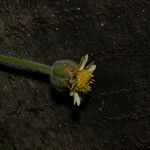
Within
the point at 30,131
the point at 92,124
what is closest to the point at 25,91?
the point at 30,131

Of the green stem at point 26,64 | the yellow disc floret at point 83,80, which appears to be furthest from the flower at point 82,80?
the green stem at point 26,64

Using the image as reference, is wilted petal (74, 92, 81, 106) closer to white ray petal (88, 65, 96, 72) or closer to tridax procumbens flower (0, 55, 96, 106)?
tridax procumbens flower (0, 55, 96, 106)

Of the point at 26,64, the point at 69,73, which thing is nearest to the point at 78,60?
the point at 69,73

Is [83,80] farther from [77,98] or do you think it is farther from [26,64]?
[26,64]

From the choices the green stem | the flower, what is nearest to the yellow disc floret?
the flower

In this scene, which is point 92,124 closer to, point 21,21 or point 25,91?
point 25,91

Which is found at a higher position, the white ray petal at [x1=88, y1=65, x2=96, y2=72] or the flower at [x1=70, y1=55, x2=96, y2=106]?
the white ray petal at [x1=88, y1=65, x2=96, y2=72]

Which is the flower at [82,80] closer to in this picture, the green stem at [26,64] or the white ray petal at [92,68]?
the white ray petal at [92,68]
